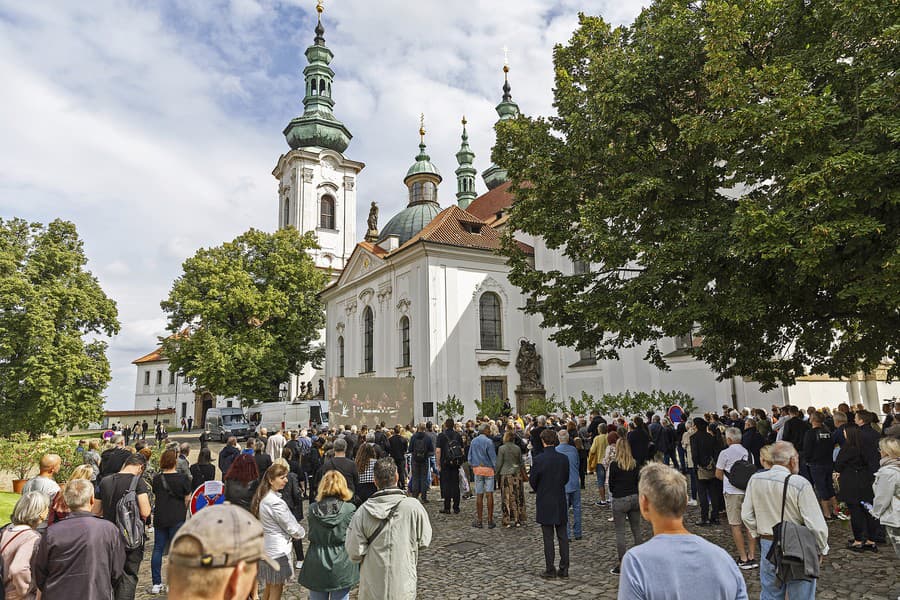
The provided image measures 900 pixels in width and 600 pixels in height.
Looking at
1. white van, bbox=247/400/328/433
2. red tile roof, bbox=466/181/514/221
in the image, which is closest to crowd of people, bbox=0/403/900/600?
white van, bbox=247/400/328/433

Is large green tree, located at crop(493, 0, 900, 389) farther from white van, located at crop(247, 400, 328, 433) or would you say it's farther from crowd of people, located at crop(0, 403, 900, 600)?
white van, located at crop(247, 400, 328, 433)

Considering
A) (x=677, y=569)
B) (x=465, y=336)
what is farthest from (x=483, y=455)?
(x=465, y=336)

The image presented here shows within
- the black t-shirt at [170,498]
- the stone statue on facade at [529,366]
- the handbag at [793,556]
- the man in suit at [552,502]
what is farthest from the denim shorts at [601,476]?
the stone statue on facade at [529,366]

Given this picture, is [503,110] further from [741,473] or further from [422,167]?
[741,473]

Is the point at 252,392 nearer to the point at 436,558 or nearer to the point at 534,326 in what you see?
the point at 534,326

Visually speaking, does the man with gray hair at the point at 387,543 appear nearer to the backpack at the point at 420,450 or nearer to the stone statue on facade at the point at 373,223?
the backpack at the point at 420,450

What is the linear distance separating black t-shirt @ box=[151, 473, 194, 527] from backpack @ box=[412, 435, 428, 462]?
6.44 meters

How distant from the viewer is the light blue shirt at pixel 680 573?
257 cm

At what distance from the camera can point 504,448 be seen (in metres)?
10.3

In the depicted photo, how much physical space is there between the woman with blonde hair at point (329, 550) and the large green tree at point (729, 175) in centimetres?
608

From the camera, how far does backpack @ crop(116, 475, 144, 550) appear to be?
238 inches

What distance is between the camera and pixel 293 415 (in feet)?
105

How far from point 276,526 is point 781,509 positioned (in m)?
4.22

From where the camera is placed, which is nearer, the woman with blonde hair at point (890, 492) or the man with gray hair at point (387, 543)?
the man with gray hair at point (387, 543)
